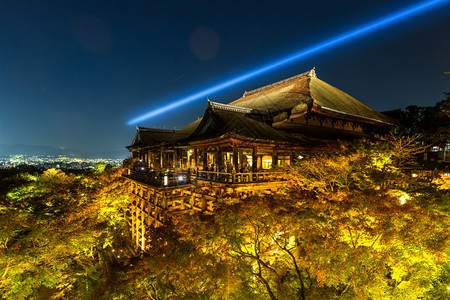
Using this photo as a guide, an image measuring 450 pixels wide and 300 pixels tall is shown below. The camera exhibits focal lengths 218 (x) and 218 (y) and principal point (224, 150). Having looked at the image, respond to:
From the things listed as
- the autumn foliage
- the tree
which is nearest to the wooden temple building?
the autumn foliage

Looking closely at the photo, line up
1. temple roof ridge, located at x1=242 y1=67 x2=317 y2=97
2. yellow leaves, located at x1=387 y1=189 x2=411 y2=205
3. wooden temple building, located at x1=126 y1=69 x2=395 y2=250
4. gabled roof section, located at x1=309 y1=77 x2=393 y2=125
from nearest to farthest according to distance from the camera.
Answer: yellow leaves, located at x1=387 y1=189 x2=411 y2=205, wooden temple building, located at x1=126 y1=69 x2=395 y2=250, gabled roof section, located at x1=309 y1=77 x2=393 y2=125, temple roof ridge, located at x1=242 y1=67 x2=317 y2=97

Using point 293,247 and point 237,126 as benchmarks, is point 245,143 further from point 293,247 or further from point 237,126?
point 293,247

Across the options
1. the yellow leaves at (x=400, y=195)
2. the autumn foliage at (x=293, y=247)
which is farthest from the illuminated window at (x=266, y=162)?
the yellow leaves at (x=400, y=195)

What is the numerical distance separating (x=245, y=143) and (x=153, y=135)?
19.4 m

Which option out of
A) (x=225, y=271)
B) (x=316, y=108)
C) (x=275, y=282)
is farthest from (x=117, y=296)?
(x=316, y=108)

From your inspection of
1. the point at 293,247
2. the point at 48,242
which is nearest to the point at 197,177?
the point at 293,247

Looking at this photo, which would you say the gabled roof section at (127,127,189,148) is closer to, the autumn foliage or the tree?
the tree

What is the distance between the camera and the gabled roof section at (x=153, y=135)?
30806 millimetres

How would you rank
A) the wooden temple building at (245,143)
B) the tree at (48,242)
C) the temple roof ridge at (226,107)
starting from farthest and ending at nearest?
the temple roof ridge at (226,107)
the wooden temple building at (245,143)
the tree at (48,242)

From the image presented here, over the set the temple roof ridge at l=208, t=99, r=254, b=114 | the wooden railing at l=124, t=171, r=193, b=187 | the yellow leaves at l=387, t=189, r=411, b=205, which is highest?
the temple roof ridge at l=208, t=99, r=254, b=114

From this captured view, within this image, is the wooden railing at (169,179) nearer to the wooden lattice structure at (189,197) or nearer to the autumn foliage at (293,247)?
the wooden lattice structure at (189,197)

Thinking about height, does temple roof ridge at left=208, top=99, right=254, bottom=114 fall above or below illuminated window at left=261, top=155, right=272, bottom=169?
above

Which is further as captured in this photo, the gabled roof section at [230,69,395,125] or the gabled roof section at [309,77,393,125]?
the gabled roof section at [309,77,393,125]

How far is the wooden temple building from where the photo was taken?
1668cm
